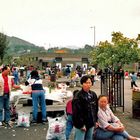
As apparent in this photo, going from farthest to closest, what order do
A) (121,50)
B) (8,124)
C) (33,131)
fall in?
(121,50) → (8,124) → (33,131)

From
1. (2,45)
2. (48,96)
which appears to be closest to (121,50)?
(48,96)

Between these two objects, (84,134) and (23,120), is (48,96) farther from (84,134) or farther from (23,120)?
(84,134)

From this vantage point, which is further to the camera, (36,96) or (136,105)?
(136,105)

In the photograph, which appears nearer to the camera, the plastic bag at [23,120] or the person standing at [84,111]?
the person standing at [84,111]

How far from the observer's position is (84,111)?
23.6 feet

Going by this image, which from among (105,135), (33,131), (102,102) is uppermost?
(102,102)

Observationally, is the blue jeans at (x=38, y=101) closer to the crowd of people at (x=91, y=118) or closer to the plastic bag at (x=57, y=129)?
the crowd of people at (x=91, y=118)

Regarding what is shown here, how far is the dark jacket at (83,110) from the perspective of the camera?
23.4 feet

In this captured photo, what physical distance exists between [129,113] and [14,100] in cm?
393

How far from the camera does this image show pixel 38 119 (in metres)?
12.4

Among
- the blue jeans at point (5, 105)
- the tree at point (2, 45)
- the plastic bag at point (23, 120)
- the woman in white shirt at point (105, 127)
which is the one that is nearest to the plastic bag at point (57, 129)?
the woman in white shirt at point (105, 127)

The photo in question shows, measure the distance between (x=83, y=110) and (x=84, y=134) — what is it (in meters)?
0.45

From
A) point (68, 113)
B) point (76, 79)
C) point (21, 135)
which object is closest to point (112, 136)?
point (68, 113)

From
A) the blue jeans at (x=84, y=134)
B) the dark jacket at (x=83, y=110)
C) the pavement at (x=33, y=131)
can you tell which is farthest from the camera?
the pavement at (x=33, y=131)
